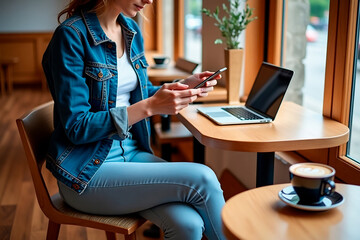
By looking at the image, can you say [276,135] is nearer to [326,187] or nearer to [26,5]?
[326,187]

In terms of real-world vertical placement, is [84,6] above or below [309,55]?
above

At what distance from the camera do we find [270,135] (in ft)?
4.80

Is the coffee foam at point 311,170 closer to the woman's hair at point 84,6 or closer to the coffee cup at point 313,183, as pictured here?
the coffee cup at point 313,183

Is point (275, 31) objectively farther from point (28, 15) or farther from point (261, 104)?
point (28, 15)

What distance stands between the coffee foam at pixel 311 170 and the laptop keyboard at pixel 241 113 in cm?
66

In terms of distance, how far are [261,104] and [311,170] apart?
765 millimetres

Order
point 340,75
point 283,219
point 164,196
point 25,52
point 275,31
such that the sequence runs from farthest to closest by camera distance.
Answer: point 25,52 → point 275,31 → point 340,75 → point 164,196 → point 283,219

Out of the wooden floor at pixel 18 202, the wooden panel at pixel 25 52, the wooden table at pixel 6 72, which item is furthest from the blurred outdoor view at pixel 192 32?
the wooden panel at pixel 25 52

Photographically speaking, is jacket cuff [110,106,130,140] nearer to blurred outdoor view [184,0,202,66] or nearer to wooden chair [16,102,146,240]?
wooden chair [16,102,146,240]

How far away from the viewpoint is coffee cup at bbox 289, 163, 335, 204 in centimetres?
95

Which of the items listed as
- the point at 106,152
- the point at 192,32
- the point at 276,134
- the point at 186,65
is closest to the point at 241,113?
the point at 276,134

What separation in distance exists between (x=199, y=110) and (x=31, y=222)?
1169mm

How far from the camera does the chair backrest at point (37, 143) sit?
4.81 ft

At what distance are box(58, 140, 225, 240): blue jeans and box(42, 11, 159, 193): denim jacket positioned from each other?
6 cm
